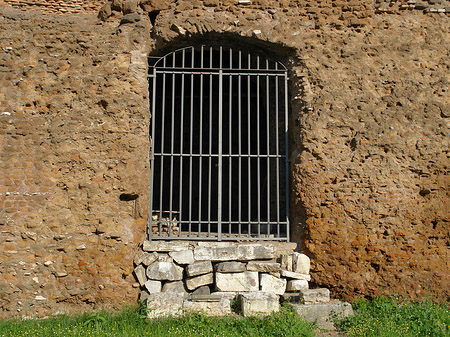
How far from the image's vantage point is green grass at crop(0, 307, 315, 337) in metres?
4.40

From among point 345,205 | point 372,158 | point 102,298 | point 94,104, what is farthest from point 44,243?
point 372,158

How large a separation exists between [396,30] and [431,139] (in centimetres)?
165

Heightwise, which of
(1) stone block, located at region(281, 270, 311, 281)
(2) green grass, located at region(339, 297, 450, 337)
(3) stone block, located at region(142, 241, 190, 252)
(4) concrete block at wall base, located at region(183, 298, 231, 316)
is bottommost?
(2) green grass, located at region(339, 297, 450, 337)

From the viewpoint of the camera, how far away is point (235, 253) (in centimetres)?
544

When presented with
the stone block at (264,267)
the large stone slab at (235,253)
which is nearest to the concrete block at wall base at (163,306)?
the large stone slab at (235,253)

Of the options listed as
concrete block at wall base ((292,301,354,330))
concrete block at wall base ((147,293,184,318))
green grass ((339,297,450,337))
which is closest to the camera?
green grass ((339,297,450,337))

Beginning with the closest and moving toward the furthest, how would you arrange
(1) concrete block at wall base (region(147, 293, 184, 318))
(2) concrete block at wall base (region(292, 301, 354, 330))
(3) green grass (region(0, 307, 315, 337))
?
(3) green grass (region(0, 307, 315, 337)), (1) concrete block at wall base (region(147, 293, 184, 318)), (2) concrete block at wall base (region(292, 301, 354, 330))

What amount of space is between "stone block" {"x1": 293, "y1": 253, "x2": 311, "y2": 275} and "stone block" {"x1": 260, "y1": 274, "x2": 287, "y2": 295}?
0.23 m

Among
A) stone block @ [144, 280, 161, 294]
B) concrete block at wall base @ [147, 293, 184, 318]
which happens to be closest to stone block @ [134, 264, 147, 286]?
stone block @ [144, 280, 161, 294]

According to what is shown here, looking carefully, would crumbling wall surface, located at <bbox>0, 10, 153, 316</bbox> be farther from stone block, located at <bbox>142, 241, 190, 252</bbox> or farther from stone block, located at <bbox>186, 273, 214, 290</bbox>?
stone block, located at <bbox>186, 273, 214, 290</bbox>

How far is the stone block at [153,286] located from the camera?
17.1 ft

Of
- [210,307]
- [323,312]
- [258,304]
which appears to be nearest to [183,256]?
[210,307]

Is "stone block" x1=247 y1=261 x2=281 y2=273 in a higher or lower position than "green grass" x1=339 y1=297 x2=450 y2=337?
higher

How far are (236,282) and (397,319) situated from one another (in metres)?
1.93
